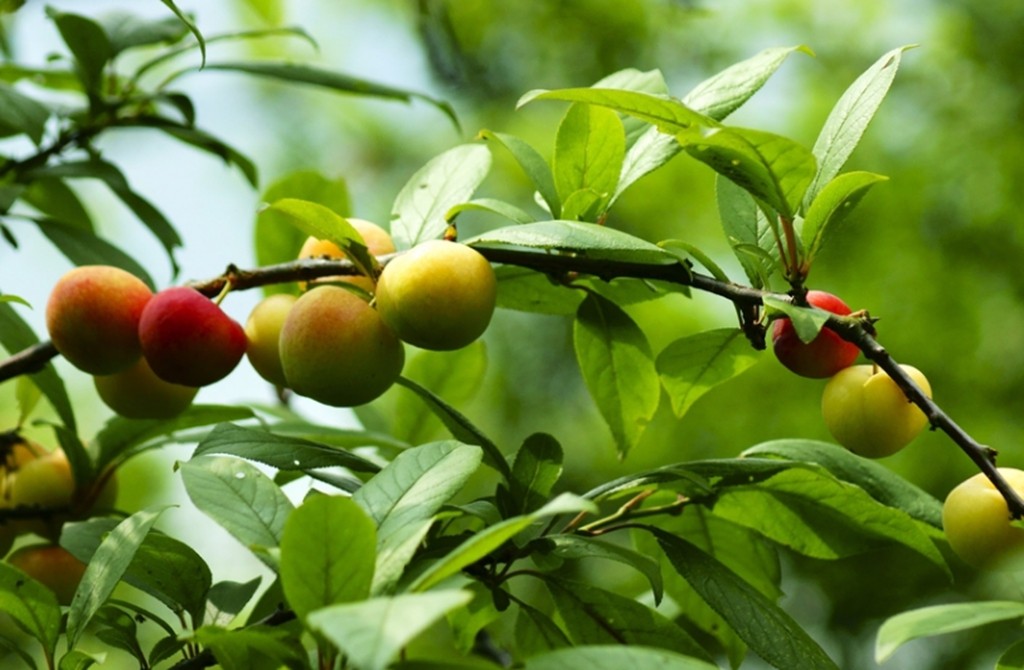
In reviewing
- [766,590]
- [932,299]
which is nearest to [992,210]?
[932,299]

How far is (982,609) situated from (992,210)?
11.0 feet

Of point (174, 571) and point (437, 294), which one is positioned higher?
point (437, 294)

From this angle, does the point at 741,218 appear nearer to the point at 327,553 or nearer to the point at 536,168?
the point at 536,168

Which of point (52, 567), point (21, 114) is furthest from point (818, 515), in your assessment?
point (21, 114)

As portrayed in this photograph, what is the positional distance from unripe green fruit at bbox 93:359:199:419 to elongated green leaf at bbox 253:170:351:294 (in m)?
0.12

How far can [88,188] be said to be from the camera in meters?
3.29

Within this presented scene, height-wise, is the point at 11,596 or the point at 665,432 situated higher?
the point at 665,432

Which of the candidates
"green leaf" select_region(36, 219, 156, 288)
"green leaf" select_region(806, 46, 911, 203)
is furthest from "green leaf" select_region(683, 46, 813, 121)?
"green leaf" select_region(36, 219, 156, 288)

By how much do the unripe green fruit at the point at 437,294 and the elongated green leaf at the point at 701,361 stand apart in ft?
0.44

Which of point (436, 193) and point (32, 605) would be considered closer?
point (32, 605)

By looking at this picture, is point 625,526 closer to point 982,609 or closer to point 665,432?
point 982,609

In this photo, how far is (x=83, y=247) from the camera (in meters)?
0.94

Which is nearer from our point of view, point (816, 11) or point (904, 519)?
point (904, 519)

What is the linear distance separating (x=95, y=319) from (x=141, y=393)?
0.09m
